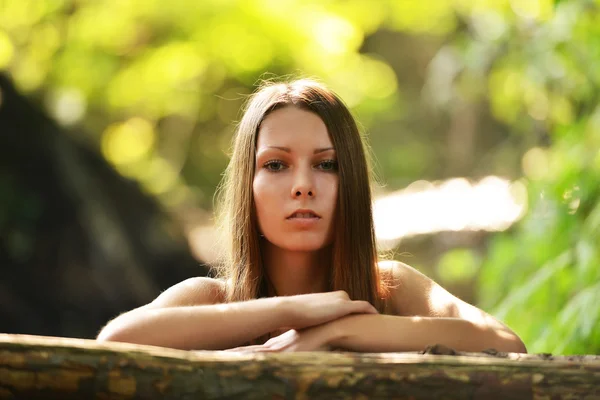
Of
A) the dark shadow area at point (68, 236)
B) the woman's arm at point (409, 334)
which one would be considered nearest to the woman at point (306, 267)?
the woman's arm at point (409, 334)

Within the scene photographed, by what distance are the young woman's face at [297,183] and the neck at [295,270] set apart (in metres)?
0.06

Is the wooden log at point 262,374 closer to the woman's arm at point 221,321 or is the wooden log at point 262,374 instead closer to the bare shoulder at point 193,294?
the woman's arm at point 221,321

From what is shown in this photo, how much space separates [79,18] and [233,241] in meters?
6.54

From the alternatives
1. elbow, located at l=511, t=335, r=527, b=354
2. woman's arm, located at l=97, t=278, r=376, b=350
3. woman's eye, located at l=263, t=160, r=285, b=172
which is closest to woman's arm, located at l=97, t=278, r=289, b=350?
woman's arm, located at l=97, t=278, r=376, b=350

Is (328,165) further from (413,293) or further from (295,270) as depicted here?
(413,293)

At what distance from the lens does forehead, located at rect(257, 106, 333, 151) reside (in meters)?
1.90

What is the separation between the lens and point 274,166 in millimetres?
1933

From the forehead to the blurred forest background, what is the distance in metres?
1.29

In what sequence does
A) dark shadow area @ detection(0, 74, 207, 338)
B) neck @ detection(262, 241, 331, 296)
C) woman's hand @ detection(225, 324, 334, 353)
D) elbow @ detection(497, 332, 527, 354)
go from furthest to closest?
dark shadow area @ detection(0, 74, 207, 338) → neck @ detection(262, 241, 331, 296) → elbow @ detection(497, 332, 527, 354) → woman's hand @ detection(225, 324, 334, 353)

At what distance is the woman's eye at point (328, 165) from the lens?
1920 millimetres

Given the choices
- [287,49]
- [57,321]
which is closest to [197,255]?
[57,321]

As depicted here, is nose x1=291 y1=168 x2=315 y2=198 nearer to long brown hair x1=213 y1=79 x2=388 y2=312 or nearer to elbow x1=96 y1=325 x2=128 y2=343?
long brown hair x1=213 y1=79 x2=388 y2=312

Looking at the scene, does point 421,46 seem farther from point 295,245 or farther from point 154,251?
point 295,245

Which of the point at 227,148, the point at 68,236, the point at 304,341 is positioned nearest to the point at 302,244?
the point at 304,341
